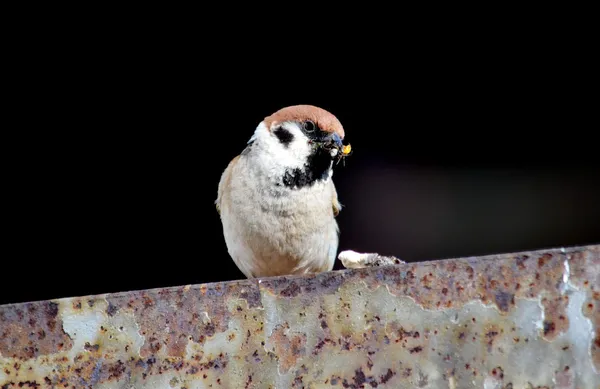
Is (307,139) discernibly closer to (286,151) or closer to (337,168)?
(286,151)

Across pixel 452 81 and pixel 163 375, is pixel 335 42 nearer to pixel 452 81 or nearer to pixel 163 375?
pixel 452 81

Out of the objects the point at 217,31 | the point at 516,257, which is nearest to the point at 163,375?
the point at 516,257

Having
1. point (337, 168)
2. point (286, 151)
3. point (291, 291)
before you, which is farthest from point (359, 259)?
point (337, 168)

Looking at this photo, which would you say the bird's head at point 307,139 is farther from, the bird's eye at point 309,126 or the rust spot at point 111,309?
the rust spot at point 111,309

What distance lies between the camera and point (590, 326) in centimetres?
124

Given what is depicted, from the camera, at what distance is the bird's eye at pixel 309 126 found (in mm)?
2793

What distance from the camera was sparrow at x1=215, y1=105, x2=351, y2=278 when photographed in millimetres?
2707

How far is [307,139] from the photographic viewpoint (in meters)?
2.80

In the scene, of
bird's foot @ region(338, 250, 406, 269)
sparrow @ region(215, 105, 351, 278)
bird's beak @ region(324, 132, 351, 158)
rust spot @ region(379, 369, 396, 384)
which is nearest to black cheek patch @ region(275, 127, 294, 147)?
sparrow @ region(215, 105, 351, 278)

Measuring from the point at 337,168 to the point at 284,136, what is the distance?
1990mm

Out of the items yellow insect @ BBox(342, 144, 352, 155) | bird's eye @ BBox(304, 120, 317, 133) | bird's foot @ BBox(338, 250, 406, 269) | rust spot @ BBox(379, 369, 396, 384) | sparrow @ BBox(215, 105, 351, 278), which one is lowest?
rust spot @ BBox(379, 369, 396, 384)

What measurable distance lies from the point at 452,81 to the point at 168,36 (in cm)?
149

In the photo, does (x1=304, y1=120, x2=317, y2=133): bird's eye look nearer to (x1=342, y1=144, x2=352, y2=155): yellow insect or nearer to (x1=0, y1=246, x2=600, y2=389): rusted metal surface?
(x1=342, y1=144, x2=352, y2=155): yellow insect

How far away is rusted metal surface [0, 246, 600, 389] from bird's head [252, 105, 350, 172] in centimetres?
143
